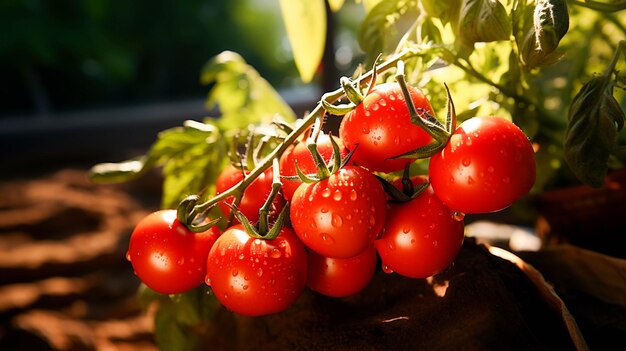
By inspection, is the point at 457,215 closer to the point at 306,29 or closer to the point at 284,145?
the point at 284,145

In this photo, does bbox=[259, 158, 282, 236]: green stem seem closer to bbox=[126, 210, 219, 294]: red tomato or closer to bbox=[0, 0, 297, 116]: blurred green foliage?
bbox=[126, 210, 219, 294]: red tomato

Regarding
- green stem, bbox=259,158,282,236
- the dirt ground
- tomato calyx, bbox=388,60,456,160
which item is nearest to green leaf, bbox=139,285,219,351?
the dirt ground

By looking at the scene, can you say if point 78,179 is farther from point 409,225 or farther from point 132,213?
point 409,225

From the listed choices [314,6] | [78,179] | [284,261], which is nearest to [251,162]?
[284,261]

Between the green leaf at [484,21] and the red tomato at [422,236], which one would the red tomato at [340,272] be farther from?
the green leaf at [484,21]

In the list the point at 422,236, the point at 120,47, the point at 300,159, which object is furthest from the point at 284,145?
the point at 120,47

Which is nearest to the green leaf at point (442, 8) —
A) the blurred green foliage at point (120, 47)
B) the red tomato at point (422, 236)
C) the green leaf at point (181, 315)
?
the red tomato at point (422, 236)
